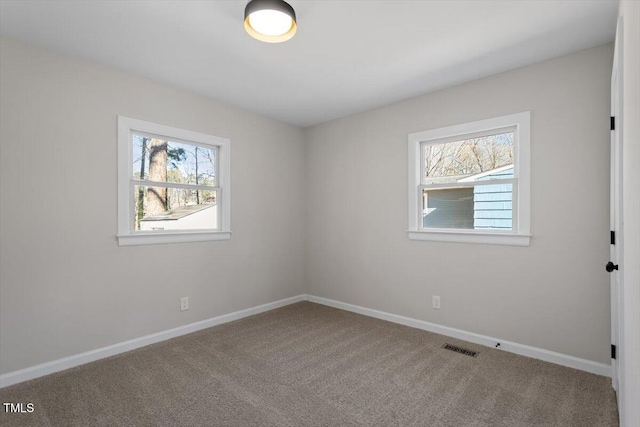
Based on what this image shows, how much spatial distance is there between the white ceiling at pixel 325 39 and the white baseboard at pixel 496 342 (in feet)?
8.29

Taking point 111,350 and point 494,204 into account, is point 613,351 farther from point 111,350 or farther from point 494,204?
point 111,350

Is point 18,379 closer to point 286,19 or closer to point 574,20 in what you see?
point 286,19

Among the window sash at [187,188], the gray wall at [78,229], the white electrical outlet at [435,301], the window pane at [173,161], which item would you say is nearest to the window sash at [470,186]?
the white electrical outlet at [435,301]

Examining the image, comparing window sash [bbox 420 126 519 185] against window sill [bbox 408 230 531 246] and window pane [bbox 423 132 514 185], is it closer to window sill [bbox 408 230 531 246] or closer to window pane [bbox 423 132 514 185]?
window pane [bbox 423 132 514 185]

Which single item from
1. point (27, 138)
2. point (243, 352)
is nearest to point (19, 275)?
point (27, 138)

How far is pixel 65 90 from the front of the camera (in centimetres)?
269

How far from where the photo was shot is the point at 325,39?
2.50 meters

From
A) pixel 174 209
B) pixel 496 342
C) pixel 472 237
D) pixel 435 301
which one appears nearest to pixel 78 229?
pixel 174 209

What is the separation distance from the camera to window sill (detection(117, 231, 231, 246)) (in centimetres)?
304

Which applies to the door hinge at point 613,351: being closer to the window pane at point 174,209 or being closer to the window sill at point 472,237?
the window sill at point 472,237

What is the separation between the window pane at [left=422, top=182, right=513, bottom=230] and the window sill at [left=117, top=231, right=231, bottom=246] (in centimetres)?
239

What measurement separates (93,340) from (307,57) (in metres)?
3.10

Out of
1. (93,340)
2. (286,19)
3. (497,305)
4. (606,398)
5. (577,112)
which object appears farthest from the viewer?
(497,305)

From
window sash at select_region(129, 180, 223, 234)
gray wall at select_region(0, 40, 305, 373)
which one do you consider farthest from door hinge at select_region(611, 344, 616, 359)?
window sash at select_region(129, 180, 223, 234)
